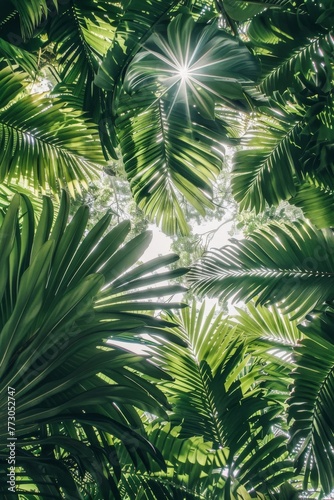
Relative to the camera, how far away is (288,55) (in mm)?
2309

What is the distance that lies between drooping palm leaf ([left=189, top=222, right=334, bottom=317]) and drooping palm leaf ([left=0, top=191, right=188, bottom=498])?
3.37 ft

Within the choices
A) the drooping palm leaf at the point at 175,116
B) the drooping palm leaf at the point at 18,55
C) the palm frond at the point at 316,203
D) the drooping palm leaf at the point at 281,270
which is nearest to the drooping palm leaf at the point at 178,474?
the drooping palm leaf at the point at 281,270

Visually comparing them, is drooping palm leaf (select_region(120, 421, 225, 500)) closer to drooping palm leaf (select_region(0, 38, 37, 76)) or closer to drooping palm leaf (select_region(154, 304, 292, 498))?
drooping palm leaf (select_region(154, 304, 292, 498))

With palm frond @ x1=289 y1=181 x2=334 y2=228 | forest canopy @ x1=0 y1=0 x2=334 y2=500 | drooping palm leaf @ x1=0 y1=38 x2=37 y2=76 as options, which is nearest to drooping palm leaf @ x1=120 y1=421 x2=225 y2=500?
A: forest canopy @ x1=0 y1=0 x2=334 y2=500

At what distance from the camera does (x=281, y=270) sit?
7.05 ft

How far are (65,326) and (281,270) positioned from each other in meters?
1.35

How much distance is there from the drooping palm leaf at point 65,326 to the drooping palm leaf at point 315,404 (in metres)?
0.77

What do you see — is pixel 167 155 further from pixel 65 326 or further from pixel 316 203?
pixel 65 326

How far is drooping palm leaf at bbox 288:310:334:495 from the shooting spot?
1729mm

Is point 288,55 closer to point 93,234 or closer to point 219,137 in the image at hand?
point 219,137

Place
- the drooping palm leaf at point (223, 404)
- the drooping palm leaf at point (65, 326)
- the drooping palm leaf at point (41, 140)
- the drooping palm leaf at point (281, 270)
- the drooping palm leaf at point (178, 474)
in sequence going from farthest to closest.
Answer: the drooping palm leaf at point (281, 270), the drooping palm leaf at point (41, 140), the drooping palm leaf at point (223, 404), the drooping palm leaf at point (178, 474), the drooping palm leaf at point (65, 326)

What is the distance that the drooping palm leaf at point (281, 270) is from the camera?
2.08 metres

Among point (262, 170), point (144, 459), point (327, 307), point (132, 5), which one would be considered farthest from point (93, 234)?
point (262, 170)

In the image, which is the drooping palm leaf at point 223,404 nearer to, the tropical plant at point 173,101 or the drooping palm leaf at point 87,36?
the tropical plant at point 173,101
